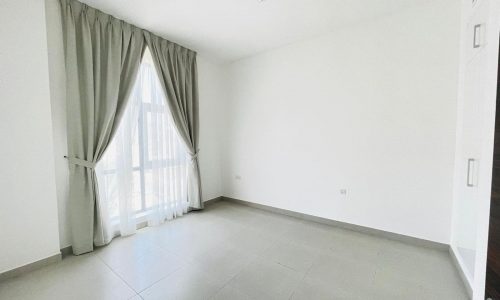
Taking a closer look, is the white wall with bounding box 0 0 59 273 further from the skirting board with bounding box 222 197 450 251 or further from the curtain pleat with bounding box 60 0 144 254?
the skirting board with bounding box 222 197 450 251

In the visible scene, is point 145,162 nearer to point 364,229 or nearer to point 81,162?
point 81,162

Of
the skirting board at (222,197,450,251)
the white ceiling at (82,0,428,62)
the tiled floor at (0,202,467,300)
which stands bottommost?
the tiled floor at (0,202,467,300)

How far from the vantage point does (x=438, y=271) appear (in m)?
1.92

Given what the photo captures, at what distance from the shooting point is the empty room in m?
1.77

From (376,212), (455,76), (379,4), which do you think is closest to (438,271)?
(376,212)

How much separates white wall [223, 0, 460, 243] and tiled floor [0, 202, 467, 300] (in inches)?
19.3

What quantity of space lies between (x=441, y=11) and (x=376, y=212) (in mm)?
2500

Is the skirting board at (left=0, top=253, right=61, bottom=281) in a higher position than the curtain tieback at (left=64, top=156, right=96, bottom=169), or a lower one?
lower

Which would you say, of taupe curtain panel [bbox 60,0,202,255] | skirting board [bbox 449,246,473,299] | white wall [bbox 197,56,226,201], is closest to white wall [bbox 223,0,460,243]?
skirting board [bbox 449,246,473,299]

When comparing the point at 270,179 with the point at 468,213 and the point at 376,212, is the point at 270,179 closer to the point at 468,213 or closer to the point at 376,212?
the point at 376,212

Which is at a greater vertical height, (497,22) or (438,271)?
(497,22)

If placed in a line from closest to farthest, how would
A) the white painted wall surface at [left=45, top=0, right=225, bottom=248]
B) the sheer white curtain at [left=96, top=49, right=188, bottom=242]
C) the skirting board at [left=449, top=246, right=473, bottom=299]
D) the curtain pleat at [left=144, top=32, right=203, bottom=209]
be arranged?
1. the skirting board at [left=449, top=246, right=473, bottom=299]
2. the white painted wall surface at [left=45, top=0, right=225, bottom=248]
3. the sheer white curtain at [left=96, top=49, right=188, bottom=242]
4. the curtain pleat at [left=144, top=32, right=203, bottom=209]

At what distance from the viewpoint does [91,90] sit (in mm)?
2279

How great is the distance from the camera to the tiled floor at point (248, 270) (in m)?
1.68
